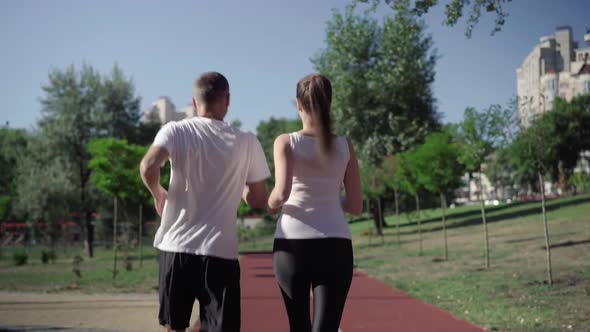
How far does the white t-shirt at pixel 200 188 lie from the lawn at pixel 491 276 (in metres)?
5.47

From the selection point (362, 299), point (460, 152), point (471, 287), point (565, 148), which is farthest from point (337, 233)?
point (565, 148)

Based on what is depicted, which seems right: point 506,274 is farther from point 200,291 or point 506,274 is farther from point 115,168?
point 115,168

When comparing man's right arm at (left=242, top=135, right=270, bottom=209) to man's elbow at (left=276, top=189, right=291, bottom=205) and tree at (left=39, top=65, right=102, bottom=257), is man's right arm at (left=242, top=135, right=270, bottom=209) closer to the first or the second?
man's elbow at (left=276, top=189, right=291, bottom=205)

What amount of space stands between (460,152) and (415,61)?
18.2m

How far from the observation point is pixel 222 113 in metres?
3.30

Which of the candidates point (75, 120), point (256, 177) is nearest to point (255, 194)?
point (256, 177)

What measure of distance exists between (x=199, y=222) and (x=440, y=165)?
15646 mm

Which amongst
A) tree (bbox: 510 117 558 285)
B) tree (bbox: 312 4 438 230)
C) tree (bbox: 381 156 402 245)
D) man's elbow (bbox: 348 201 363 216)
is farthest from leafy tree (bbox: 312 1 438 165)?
man's elbow (bbox: 348 201 363 216)

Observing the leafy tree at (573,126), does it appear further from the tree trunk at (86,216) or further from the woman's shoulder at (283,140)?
the woman's shoulder at (283,140)

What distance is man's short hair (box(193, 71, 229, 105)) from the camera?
3234 millimetres

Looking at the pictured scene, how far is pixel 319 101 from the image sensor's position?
129 inches

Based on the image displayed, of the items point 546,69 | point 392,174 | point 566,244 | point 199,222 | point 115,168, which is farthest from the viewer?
point 392,174

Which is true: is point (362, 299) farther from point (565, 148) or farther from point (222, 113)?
point (565, 148)

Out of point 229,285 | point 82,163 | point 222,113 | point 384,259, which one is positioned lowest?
point 384,259
